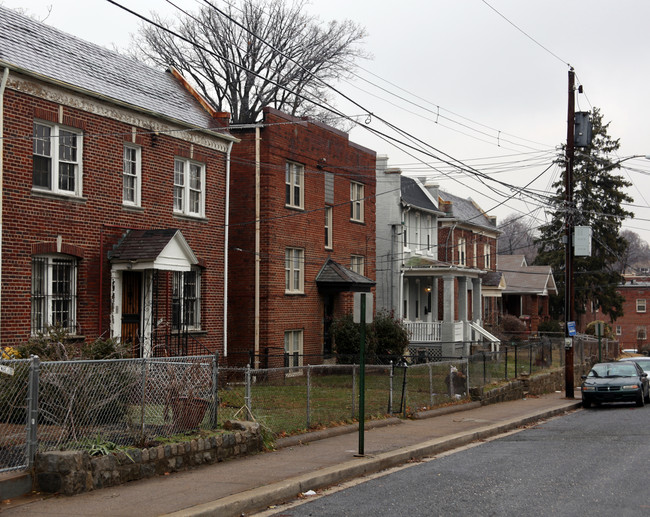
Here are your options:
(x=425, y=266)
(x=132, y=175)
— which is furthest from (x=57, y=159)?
(x=425, y=266)

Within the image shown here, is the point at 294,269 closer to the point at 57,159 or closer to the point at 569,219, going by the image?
the point at 569,219

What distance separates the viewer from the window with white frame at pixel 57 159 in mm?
17859

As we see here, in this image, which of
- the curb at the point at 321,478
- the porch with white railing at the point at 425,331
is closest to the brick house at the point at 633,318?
the porch with white railing at the point at 425,331

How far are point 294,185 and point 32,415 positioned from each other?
19.5 metres

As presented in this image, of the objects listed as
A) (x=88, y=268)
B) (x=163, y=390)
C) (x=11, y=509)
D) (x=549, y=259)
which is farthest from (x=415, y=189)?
(x=11, y=509)

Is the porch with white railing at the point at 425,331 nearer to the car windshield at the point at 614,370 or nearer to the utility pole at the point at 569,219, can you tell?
the utility pole at the point at 569,219

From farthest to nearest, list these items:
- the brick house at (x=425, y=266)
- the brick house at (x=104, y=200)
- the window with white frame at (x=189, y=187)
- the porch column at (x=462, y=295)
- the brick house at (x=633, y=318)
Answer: the brick house at (x=633, y=318) → the porch column at (x=462, y=295) → the brick house at (x=425, y=266) → the window with white frame at (x=189, y=187) → the brick house at (x=104, y=200)

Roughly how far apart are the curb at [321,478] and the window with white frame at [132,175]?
10.0 m

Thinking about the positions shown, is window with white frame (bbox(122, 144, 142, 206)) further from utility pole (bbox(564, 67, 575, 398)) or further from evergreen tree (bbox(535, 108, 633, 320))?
evergreen tree (bbox(535, 108, 633, 320))

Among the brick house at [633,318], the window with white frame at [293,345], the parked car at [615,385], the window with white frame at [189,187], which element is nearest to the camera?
the window with white frame at [189,187]

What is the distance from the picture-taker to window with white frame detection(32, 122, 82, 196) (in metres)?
17.9

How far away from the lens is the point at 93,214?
62.8ft

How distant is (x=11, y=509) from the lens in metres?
8.54

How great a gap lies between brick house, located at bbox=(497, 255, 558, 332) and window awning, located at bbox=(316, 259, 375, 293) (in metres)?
26.5
